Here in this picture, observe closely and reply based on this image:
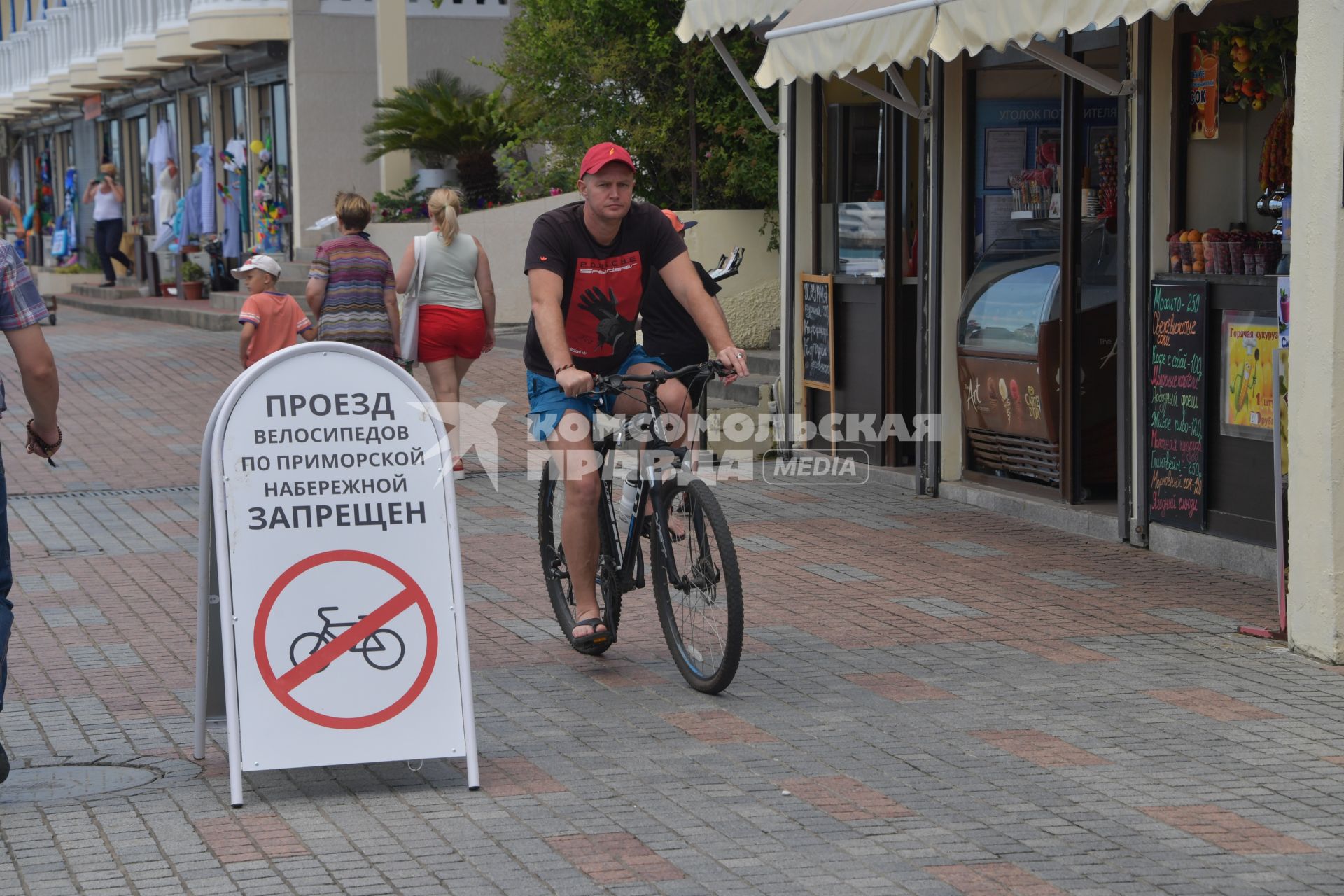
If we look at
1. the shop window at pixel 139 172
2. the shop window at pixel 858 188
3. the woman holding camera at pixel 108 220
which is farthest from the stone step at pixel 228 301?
the shop window at pixel 858 188

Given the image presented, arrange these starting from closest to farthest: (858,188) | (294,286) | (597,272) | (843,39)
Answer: (597,272), (843,39), (858,188), (294,286)

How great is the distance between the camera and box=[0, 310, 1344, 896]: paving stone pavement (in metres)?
4.35

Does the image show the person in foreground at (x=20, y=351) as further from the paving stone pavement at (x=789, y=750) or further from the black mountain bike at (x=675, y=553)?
the black mountain bike at (x=675, y=553)

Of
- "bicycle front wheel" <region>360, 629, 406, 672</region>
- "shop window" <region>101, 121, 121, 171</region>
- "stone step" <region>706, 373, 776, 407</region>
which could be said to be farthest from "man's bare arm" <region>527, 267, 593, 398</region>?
"shop window" <region>101, 121, 121, 171</region>

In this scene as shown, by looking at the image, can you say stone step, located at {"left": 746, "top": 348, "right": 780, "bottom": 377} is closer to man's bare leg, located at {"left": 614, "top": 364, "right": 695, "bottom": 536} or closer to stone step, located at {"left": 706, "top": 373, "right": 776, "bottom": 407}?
stone step, located at {"left": 706, "top": 373, "right": 776, "bottom": 407}

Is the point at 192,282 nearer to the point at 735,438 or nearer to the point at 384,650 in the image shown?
the point at 735,438

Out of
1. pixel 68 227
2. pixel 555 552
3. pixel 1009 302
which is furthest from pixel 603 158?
pixel 68 227

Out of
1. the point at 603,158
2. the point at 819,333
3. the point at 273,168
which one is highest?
the point at 273,168

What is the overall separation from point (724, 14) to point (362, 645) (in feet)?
23.1

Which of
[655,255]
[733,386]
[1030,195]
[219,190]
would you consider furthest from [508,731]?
[219,190]

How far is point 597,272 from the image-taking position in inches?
243

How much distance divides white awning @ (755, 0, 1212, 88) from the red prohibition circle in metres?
3.48

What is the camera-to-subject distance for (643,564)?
6418 mm

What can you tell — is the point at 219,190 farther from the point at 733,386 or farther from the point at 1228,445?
the point at 1228,445
